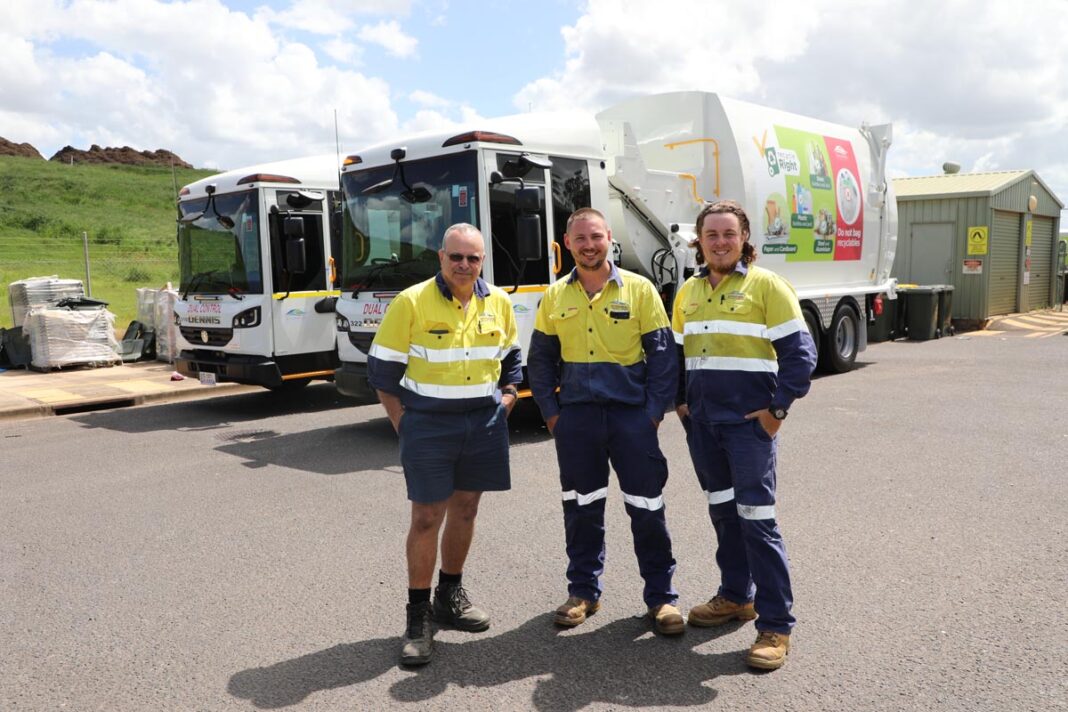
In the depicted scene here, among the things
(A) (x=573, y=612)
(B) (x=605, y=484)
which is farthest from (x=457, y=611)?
(B) (x=605, y=484)

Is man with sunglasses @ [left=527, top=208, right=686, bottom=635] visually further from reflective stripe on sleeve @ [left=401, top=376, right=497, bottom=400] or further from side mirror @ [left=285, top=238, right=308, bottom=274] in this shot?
side mirror @ [left=285, top=238, right=308, bottom=274]

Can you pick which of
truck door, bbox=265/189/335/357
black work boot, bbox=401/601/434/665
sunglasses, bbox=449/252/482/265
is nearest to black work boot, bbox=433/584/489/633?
black work boot, bbox=401/601/434/665

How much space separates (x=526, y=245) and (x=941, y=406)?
4.99m

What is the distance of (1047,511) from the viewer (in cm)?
554

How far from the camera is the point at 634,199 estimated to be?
31.2ft

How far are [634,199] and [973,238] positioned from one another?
46.3 ft

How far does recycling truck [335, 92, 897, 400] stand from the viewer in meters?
7.79

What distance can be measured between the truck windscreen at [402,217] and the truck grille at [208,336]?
7.14 feet

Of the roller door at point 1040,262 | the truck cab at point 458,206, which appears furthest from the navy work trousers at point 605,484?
the roller door at point 1040,262

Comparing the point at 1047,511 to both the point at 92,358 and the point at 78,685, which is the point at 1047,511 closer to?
the point at 78,685

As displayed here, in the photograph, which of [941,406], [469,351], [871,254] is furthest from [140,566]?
[871,254]

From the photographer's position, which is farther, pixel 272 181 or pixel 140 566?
pixel 272 181

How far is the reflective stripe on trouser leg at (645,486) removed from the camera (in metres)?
3.84

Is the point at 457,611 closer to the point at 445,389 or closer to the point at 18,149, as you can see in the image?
the point at 445,389
